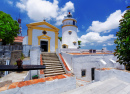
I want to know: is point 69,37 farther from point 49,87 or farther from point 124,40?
point 49,87

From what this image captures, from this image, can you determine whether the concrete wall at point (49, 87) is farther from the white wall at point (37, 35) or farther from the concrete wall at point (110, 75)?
the white wall at point (37, 35)

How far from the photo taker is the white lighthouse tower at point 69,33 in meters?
18.9

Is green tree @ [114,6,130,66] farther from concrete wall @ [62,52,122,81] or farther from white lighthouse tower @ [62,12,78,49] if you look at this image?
white lighthouse tower @ [62,12,78,49]

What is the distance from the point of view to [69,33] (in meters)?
19.1

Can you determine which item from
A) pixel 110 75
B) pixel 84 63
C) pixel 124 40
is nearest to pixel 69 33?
pixel 84 63

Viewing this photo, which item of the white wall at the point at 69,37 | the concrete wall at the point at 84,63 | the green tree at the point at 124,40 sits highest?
the white wall at the point at 69,37

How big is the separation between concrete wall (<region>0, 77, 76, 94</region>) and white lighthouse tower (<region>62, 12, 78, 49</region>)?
16.1 meters

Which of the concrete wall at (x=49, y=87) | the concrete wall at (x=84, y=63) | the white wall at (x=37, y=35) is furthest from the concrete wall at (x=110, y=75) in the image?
the white wall at (x=37, y=35)

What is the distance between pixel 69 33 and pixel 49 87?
1762 cm

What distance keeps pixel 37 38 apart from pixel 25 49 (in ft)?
13.7

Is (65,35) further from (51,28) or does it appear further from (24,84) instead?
(24,84)

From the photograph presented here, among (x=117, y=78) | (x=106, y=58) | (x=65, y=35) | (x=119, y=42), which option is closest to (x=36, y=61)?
(x=117, y=78)

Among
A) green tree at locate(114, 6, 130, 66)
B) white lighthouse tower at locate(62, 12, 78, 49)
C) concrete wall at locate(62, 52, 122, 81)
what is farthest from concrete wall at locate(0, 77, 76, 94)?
white lighthouse tower at locate(62, 12, 78, 49)

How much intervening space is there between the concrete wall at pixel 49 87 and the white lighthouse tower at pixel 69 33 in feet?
53.0
